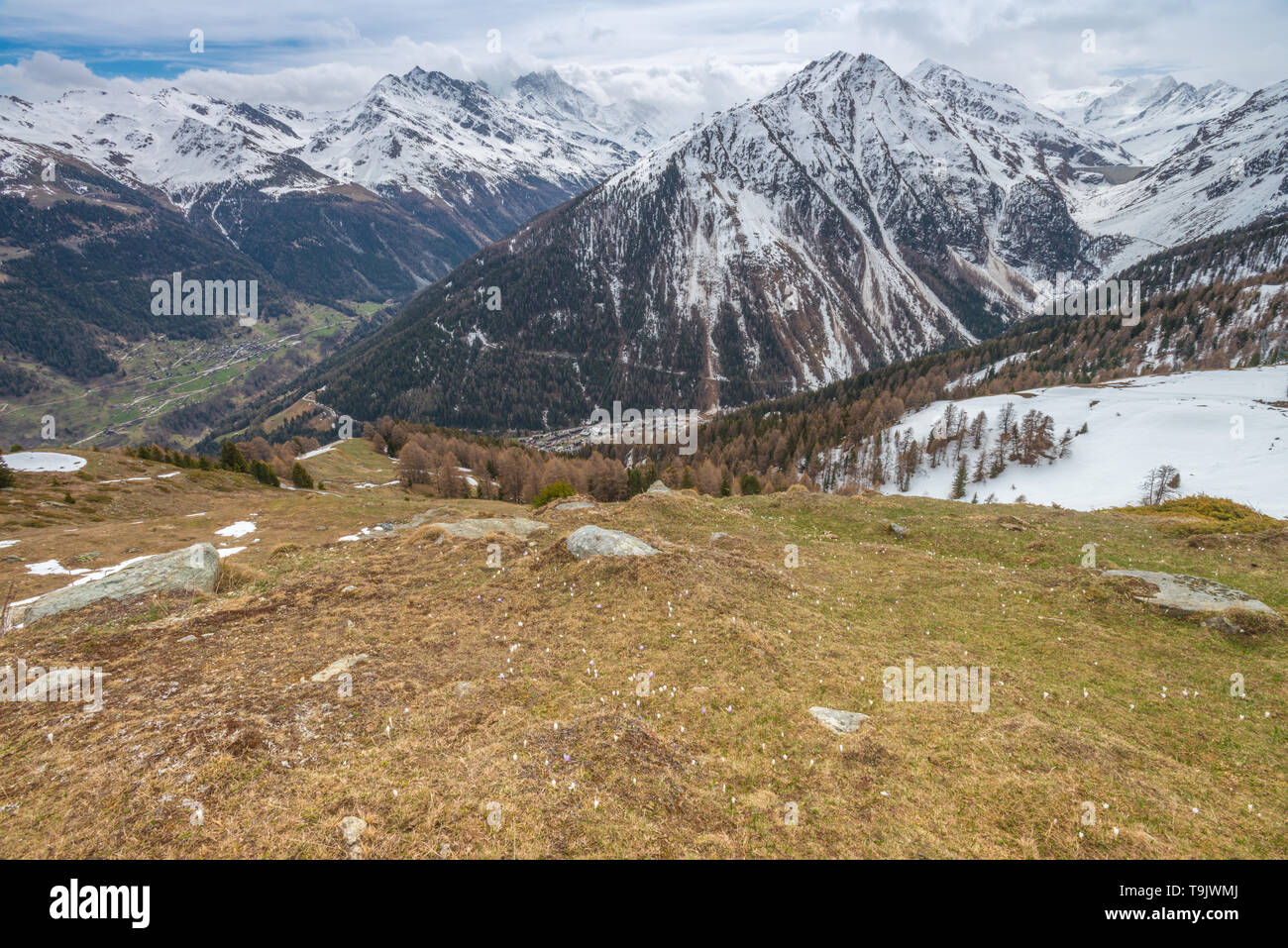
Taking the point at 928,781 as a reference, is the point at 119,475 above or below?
below

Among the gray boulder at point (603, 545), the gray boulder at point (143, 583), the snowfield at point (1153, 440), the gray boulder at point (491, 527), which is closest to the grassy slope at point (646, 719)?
the gray boulder at point (603, 545)

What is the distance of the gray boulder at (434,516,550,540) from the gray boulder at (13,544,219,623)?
10658 mm

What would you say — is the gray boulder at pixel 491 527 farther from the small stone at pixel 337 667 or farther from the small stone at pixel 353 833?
the small stone at pixel 353 833

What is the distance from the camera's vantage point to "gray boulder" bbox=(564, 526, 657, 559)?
23.0 metres

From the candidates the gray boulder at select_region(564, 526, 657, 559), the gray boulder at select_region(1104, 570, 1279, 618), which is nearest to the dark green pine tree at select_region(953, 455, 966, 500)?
the gray boulder at select_region(1104, 570, 1279, 618)

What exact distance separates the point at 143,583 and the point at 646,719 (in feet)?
77.6

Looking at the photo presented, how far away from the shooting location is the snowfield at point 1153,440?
10194cm

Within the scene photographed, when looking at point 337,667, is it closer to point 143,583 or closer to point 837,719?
point 837,719

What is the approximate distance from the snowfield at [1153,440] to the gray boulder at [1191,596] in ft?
305

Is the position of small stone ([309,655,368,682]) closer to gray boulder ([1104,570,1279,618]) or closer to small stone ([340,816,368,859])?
small stone ([340,816,368,859])
